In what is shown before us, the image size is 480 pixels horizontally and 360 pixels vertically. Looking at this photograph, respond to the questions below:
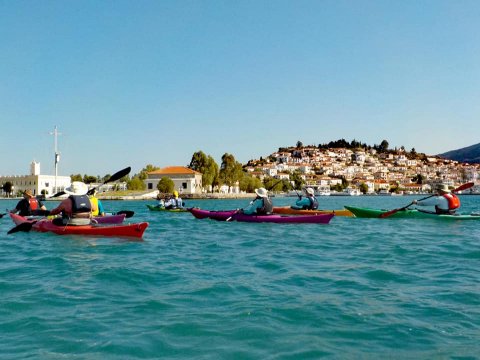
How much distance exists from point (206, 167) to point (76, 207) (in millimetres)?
87606

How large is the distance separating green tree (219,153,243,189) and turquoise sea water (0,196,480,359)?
91.6 metres

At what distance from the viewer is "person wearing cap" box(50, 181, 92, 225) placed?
1405cm

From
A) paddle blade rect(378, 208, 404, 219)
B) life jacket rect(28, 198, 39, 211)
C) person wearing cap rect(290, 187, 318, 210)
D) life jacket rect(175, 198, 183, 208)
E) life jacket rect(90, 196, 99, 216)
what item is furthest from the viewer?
life jacket rect(175, 198, 183, 208)

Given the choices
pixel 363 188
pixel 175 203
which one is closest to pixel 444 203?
pixel 175 203

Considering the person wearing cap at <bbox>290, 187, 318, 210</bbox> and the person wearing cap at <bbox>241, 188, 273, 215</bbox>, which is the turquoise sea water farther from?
the person wearing cap at <bbox>290, 187, 318, 210</bbox>

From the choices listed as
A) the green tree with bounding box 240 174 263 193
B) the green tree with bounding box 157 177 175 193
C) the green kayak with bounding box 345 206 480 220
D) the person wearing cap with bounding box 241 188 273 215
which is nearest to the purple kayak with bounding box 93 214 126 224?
the person wearing cap with bounding box 241 188 273 215

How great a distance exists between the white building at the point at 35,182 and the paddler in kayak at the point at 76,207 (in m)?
95.6

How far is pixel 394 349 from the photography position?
469 centimetres

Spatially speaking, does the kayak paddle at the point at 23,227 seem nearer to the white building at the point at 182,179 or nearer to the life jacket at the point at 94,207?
the life jacket at the point at 94,207

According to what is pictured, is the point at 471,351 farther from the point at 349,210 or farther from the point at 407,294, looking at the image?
the point at 349,210

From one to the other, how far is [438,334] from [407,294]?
69.5 inches

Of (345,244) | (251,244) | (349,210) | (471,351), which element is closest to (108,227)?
(251,244)

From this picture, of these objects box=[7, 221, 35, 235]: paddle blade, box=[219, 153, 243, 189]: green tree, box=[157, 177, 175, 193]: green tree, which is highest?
box=[219, 153, 243, 189]: green tree

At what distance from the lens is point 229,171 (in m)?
104
